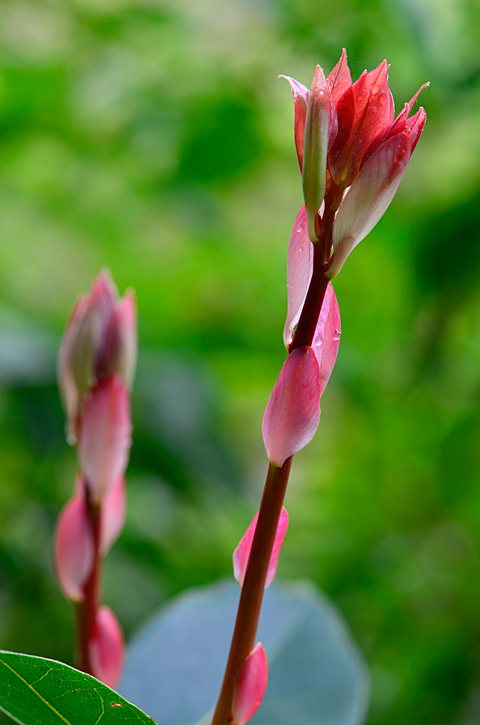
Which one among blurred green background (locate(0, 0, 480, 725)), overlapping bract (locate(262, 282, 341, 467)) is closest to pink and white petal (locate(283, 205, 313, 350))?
overlapping bract (locate(262, 282, 341, 467))

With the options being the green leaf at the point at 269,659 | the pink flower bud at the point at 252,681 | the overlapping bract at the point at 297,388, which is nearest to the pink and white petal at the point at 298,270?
the overlapping bract at the point at 297,388

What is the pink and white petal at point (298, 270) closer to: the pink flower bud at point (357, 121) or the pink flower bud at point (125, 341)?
the pink flower bud at point (357, 121)

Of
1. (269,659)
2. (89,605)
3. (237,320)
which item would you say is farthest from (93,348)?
(237,320)

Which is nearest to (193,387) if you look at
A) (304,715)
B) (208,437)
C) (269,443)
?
(208,437)

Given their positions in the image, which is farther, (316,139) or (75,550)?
(75,550)

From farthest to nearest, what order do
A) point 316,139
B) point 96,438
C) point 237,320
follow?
1. point 237,320
2. point 96,438
3. point 316,139

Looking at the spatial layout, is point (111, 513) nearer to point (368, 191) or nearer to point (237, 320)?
point (368, 191)
